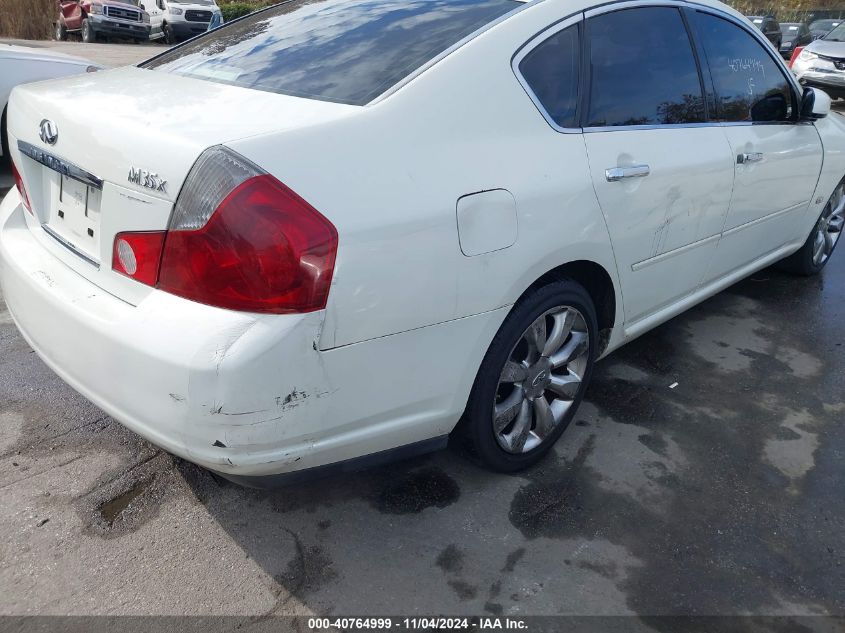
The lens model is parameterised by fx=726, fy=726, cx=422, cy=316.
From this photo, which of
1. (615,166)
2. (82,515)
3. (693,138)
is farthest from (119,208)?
(693,138)

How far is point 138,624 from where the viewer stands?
2004mm

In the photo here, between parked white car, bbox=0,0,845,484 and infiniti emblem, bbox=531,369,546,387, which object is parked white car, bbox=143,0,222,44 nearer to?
parked white car, bbox=0,0,845,484

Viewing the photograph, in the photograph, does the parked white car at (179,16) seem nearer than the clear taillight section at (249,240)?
No

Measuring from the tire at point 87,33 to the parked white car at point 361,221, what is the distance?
1865cm

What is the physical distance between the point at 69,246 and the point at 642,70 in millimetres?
2211

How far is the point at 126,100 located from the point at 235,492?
1.34m

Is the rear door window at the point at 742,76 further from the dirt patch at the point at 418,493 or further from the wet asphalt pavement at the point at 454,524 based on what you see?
the dirt patch at the point at 418,493

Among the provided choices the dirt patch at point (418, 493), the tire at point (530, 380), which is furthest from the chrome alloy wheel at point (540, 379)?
the dirt patch at point (418, 493)

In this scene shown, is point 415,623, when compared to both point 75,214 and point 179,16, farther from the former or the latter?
point 179,16

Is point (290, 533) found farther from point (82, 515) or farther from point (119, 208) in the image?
point (119, 208)

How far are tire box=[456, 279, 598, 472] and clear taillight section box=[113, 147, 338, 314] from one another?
2.52 ft

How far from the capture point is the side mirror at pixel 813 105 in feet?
12.4

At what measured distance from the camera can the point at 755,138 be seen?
3.44 metres

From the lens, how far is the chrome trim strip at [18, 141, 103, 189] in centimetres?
205
